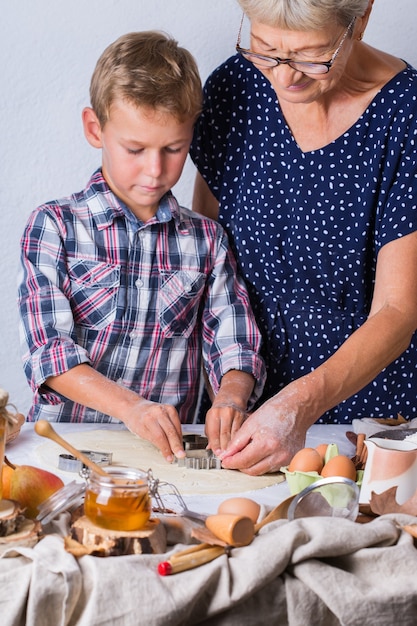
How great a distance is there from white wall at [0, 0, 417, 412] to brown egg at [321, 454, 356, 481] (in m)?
1.38

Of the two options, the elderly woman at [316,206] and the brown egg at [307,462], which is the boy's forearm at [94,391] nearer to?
the elderly woman at [316,206]

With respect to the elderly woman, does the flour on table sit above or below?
below

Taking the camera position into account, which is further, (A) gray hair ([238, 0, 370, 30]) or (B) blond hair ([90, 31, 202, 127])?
(B) blond hair ([90, 31, 202, 127])

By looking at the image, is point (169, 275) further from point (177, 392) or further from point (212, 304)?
point (177, 392)

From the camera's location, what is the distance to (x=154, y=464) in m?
1.53

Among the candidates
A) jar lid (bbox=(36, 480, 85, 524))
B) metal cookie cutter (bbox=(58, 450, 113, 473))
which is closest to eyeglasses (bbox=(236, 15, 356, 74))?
metal cookie cutter (bbox=(58, 450, 113, 473))

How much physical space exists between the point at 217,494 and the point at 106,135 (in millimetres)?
807

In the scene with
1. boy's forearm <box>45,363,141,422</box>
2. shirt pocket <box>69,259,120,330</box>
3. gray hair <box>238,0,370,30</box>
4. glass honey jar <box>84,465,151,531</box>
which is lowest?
boy's forearm <box>45,363,141,422</box>

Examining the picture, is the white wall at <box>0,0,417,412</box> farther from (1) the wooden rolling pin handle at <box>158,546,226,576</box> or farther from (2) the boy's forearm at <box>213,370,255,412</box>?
(1) the wooden rolling pin handle at <box>158,546,226,576</box>

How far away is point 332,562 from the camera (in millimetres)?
1071

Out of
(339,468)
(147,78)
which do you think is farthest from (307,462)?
(147,78)

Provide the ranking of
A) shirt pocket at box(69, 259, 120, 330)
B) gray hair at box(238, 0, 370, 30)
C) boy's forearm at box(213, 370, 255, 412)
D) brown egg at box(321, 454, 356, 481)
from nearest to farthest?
brown egg at box(321, 454, 356, 481)
gray hair at box(238, 0, 370, 30)
boy's forearm at box(213, 370, 255, 412)
shirt pocket at box(69, 259, 120, 330)

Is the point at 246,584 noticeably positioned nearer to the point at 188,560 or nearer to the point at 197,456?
the point at 188,560

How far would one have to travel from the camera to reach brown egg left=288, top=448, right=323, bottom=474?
1.34m
